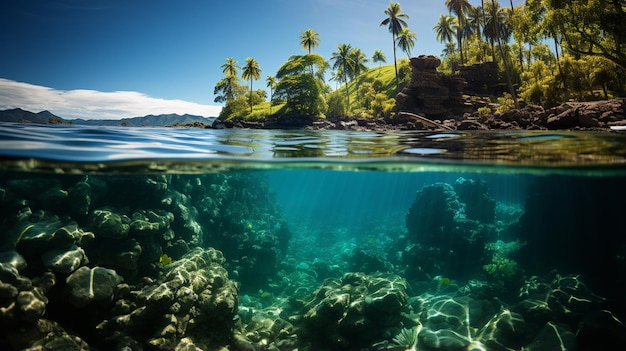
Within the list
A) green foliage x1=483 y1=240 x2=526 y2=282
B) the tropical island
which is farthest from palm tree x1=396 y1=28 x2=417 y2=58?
green foliage x1=483 y1=240 x2=526 y2=282

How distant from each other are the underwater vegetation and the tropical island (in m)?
5.62

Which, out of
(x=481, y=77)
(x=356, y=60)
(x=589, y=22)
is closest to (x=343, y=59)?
(x=356, y=60)

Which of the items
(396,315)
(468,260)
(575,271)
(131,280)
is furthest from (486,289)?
(131,280)

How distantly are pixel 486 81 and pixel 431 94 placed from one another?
16269mm

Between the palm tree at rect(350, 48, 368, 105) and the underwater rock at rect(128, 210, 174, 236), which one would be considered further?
the palm tree at rect(350, 48, 368, 105)

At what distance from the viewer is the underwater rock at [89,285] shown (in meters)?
7.23

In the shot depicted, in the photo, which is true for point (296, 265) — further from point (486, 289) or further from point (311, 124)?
point (311, 124)

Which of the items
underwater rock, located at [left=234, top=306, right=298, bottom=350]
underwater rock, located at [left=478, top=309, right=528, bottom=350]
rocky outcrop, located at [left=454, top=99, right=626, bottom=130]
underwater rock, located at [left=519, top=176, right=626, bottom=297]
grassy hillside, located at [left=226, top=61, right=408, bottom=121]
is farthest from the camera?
grassy hillside, located at [left=226, top=61, right=408, bottom=121]

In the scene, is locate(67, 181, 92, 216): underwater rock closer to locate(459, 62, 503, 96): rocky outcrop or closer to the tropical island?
the tropical island

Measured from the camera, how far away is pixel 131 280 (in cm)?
902

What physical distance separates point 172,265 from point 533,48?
64.8 metres

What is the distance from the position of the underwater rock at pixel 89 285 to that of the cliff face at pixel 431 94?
34524 millimetres

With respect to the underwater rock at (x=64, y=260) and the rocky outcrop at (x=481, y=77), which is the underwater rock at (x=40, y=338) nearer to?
the underwater rock at (x=64, y=260)

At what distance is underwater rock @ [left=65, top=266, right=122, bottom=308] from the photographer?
7.23 metres
